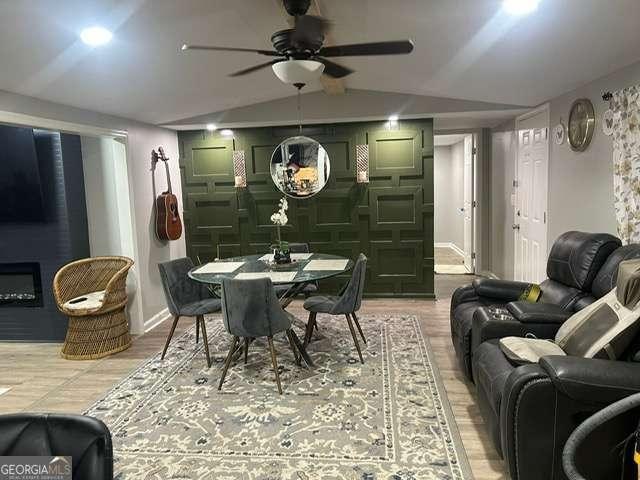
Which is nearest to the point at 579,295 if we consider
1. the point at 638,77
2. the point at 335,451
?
the point at 638,77

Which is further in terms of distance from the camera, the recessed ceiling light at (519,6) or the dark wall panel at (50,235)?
the dark wall panel at (50,235)

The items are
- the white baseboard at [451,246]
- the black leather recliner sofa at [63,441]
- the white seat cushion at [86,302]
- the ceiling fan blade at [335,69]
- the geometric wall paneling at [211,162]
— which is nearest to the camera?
the black leather recliner sofa at [63,441]

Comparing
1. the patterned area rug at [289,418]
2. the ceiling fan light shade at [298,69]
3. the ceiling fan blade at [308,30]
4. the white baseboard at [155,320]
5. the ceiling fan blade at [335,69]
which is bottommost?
the patterned area rug at [289,418]

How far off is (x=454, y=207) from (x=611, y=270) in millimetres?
6416

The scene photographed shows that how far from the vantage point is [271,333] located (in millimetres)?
2900

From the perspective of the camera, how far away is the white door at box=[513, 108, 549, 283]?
4.27 metres

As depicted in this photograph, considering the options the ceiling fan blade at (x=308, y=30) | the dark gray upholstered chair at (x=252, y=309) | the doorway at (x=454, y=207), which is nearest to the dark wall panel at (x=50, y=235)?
the dark gray upholstered chair at (x=252, y=309)

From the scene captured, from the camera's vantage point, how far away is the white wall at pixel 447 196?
27.9ft

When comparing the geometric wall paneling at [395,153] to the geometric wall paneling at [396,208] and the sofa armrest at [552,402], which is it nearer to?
the geometric wall paneling at [396,208]

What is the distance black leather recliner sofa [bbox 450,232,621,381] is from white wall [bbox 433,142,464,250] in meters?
5.29

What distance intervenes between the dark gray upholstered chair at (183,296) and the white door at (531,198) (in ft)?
10.7

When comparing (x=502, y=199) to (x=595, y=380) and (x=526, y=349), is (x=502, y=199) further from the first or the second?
(x=595, y=380)

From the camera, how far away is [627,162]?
2.78 m

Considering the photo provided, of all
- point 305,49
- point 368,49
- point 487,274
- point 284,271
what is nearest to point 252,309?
point 284,271
